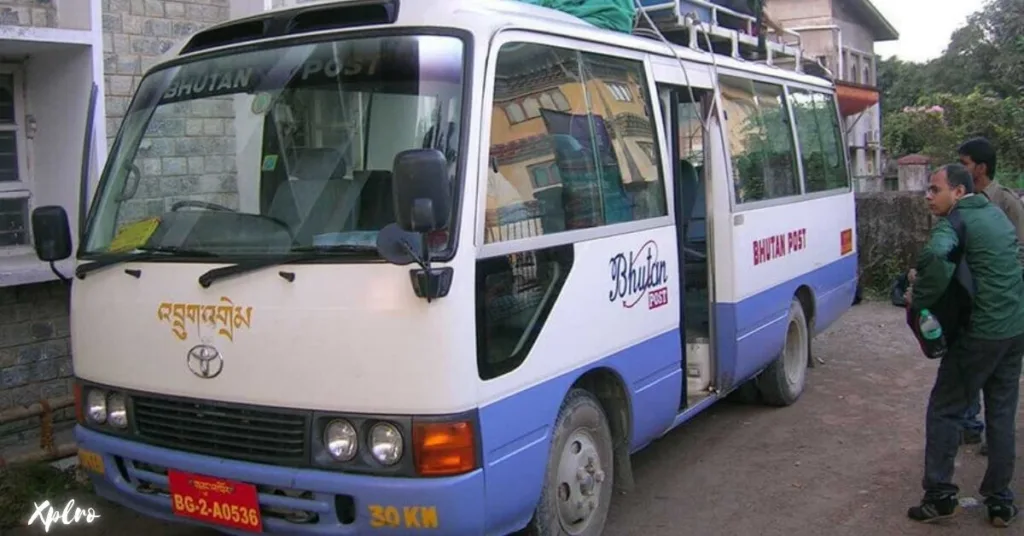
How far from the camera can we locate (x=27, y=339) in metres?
5.81

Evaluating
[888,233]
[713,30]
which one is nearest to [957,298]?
[713,30]

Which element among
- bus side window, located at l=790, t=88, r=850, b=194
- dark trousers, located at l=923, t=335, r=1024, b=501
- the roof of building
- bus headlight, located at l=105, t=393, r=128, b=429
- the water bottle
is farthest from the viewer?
the roof of building

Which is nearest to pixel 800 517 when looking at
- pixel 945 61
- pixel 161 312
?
pixel 161 312

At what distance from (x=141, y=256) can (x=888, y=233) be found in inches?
406

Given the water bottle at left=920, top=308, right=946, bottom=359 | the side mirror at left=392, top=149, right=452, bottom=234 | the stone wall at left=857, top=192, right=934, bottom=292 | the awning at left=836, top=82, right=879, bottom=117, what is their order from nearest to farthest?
the side mirror at left=392, top=149, right=452, bottom=234 < the water bottle at left=920, top=308, right=946, bottom=359 < the stone wall at left=857, top=192, right=934, bottom=292 < the awning at left=836, top=82, right=879, bottom=117

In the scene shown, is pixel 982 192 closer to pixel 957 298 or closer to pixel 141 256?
pixel 957 298

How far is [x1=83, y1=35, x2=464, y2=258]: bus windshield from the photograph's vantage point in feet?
11.7

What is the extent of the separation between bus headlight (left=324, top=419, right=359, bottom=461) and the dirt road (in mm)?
1745

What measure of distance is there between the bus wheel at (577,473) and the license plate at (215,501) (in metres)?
1.14

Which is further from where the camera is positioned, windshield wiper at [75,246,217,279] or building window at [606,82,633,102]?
building window at [606,82,633,102]

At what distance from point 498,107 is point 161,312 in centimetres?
152

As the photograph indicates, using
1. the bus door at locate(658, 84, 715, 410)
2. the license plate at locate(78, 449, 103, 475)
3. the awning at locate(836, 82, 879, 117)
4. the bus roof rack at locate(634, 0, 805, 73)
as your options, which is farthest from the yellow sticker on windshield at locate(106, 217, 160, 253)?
the awning at locate(836, 82, 879, 117)

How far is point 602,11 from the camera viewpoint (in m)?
4.87

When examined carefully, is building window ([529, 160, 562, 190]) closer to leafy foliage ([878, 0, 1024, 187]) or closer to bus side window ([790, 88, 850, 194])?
bus side window ([790, 88, 850, 194])
